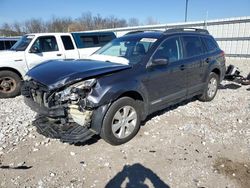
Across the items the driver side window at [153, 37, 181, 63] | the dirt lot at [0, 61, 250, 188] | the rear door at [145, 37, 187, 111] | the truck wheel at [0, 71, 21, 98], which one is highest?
the driver side window at [153, 37, 181, 63]

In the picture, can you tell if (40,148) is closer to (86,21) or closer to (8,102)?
(8,102)

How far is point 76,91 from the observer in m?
3.34

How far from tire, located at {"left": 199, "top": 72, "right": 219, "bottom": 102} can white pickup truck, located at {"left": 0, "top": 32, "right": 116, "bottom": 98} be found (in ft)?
15.1

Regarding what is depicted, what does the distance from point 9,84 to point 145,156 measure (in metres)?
5.03

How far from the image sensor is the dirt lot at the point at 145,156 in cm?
Result: 301

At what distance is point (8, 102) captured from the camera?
6.27 metres

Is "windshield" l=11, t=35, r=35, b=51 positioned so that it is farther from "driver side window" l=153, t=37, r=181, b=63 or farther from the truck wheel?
"driver side window" l=153, t=37, r=181, b=63

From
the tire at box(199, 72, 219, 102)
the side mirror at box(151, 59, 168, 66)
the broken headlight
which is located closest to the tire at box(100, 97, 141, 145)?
the broken headlight

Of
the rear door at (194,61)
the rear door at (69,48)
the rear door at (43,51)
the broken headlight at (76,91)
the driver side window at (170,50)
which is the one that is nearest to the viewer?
the broken headlight at (76,91)

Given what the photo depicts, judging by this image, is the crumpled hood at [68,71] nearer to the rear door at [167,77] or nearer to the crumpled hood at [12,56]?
the rear door at [167,77]

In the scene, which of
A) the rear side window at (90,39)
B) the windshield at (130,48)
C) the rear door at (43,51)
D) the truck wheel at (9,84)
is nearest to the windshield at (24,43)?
the rear door at (43,51)

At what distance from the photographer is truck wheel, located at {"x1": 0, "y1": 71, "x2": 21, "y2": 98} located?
663 cm

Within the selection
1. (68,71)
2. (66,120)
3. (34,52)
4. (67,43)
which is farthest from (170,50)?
(67,43)

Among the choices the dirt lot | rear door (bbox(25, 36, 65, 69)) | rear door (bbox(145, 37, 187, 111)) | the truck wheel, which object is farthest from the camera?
rear door (bbox(25, 36, 65, 69))
